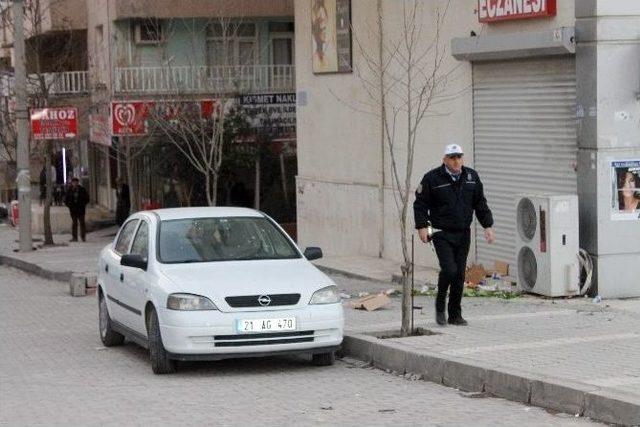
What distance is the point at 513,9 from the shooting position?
52.9 ft

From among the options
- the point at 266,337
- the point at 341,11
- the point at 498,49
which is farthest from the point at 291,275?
the point at 341,11

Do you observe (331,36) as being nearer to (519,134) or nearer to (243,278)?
(519,134)

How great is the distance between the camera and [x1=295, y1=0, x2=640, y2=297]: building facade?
48.0 feet

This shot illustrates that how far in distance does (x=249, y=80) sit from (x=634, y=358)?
2659 centimetres

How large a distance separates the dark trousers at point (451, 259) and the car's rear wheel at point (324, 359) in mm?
1432

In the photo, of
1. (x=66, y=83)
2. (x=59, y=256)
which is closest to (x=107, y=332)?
(x=59, y=256)

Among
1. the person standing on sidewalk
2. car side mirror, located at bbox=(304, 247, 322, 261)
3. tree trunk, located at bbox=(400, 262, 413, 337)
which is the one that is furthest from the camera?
the person standing on sidewalk

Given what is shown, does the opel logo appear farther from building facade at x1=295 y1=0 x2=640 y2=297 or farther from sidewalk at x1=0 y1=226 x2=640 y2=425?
building facade at x1=295 y1=0 x2=640 y2=297

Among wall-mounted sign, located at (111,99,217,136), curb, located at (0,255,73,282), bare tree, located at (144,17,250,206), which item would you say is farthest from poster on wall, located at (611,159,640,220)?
wall-mounted sign, located at (111,99,217,136)

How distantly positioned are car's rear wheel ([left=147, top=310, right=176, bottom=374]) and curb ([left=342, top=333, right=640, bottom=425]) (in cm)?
191

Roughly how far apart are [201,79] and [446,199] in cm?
2035

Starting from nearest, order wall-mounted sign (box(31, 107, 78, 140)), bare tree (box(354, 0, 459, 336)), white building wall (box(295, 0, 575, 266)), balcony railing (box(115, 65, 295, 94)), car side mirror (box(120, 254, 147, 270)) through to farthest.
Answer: car side mirror (box(120, 254, 147, 270)), white building wall (box(295, 0, 575, 266)), bare tree (box(354, 0, 459, 336)), wall-mounted sign (box(31, 107, 78, 140)), balcony railing (box(115, 65, 295, 94))

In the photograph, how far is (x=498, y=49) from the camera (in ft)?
54.2

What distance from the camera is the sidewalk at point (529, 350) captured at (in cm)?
917
